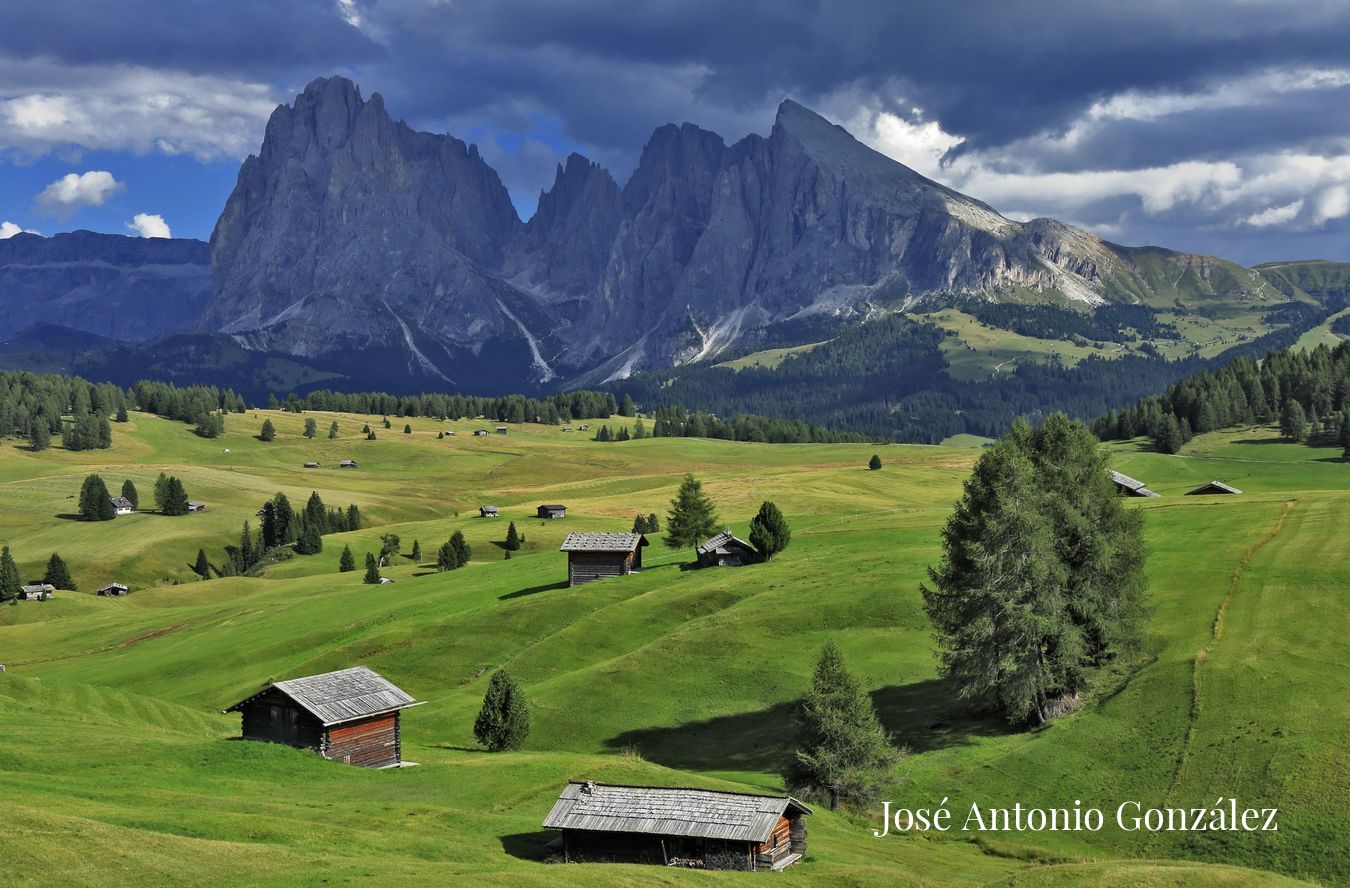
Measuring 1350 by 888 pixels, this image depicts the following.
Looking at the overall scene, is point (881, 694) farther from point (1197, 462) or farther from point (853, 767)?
point (1197, 462)

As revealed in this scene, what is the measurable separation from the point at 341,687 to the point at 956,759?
31.2 metres

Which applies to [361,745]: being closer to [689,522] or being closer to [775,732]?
[775,732]

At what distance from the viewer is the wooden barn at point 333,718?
184 feet

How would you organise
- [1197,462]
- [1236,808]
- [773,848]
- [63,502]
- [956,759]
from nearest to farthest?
[773,848]
[1236,808]
[956,759]
[1197,462]
[63,502]

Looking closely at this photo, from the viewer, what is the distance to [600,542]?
341 feet

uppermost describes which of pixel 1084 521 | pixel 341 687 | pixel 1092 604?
pixel 1084 521

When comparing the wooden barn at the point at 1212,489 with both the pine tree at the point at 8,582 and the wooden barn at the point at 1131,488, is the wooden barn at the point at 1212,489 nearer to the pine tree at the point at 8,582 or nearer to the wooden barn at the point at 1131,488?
the wooden barn at the point at 1131,488

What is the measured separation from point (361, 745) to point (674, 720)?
17.8 meters

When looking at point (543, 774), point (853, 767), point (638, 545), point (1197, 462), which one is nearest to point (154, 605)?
point (638, 545)

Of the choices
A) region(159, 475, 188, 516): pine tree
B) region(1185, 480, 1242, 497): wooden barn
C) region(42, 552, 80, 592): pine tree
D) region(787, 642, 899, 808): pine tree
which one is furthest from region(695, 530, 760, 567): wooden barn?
region(159, 475, 188, 516): pine tree

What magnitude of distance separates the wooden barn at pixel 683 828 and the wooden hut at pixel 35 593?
398ft

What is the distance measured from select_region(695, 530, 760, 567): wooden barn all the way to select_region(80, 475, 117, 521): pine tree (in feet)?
431

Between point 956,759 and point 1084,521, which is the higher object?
point 1084,521

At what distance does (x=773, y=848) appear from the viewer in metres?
40.8
